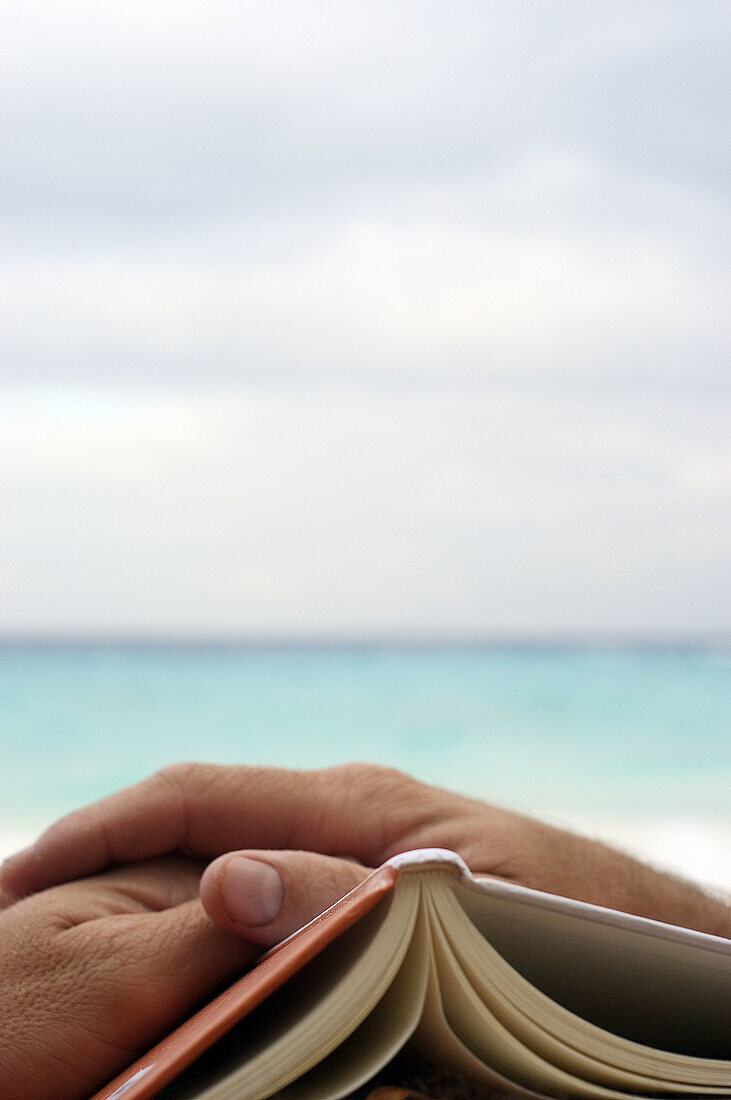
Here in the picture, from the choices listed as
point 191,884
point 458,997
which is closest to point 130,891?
point 191,884

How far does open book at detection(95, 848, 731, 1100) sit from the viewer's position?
1.07 feet

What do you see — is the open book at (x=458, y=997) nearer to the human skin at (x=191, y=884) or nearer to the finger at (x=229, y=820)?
the human skin at (x=191, y=884)

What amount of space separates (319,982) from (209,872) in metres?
0.06

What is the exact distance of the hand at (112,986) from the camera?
42cm

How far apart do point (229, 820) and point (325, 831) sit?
0.06 metres

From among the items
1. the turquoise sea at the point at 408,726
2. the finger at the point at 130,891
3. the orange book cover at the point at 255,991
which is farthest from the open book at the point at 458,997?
the turquoise sea at the point at 408,726

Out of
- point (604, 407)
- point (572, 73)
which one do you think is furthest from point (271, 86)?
point (604, 407)

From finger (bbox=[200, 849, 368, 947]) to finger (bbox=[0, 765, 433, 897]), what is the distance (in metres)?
0.15

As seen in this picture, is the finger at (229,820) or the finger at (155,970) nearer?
the finger at (155,970)

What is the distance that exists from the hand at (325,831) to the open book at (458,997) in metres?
Answer: 0.20

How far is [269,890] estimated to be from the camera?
0.41 metres

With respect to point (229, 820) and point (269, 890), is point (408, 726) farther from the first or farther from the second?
point (269, 890)

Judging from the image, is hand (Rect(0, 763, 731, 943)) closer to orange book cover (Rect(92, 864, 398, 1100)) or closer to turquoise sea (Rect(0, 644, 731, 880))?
orange book cover (Rect(92, 864, 398, 1100))

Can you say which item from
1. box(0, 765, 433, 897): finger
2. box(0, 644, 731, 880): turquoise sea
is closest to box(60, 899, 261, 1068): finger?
box(0, 765, 433, 897): finger
